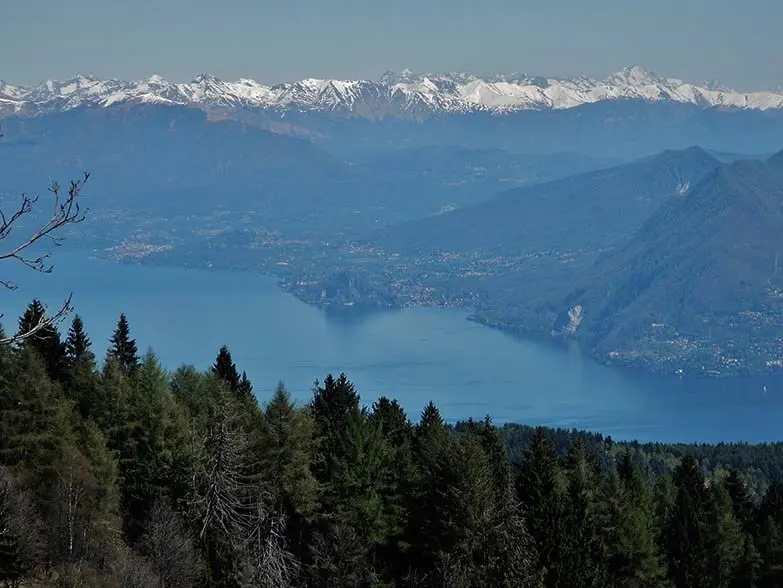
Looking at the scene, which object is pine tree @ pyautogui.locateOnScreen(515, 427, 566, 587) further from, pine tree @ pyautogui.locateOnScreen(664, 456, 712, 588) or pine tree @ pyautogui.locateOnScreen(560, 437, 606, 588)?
pine tree @ pyautogui.locateOnScreen(664, 456, 712, 588)

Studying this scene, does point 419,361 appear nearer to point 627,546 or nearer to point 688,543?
point 688,543

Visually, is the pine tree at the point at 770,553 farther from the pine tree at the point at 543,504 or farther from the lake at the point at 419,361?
the lake at the point at 419,361

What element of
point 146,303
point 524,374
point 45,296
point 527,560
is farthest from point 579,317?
point 527,560

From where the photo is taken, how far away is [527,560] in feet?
53.6

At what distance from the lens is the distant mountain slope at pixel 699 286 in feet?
423

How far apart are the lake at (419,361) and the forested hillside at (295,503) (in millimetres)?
54267

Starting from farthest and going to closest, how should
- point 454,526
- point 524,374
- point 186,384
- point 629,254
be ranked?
point 629,254, point 524,374, point 186,384, point 454,526

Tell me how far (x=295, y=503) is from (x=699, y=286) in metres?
142

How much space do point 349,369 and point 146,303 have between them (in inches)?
1702

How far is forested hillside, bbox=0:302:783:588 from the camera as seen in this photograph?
16.5 m

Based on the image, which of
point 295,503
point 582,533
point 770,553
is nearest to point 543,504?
point 582,533

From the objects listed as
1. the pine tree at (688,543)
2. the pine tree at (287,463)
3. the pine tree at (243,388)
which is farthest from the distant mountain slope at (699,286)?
the pine tree at (287,463)

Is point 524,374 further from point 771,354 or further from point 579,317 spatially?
point 579,317

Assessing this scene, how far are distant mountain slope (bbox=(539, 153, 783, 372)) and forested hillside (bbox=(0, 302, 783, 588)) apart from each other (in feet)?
322
